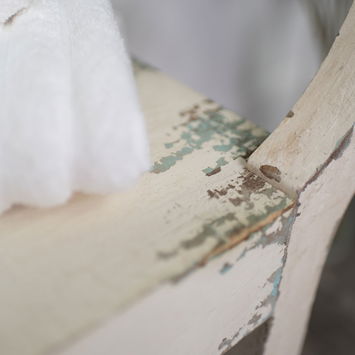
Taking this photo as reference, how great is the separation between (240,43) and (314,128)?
0.51 meters

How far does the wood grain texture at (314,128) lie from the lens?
29 centimetres

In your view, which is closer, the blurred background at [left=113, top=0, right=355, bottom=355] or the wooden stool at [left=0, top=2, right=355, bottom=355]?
the wooden stool at [left=0, top=2, right=355, bottom=355]

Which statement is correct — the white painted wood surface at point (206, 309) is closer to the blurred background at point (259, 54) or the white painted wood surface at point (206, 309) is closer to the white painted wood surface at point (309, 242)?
the white painted wood surface at point (309, 242)

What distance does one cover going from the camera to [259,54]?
81cm

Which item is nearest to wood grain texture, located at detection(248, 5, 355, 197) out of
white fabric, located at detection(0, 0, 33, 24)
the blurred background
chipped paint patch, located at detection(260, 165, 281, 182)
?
chipped paint patch, located at detection(260, 165, 281, 182)

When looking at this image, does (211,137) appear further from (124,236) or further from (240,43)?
(240,43)

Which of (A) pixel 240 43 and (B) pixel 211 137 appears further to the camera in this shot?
(A) pixel 240 43

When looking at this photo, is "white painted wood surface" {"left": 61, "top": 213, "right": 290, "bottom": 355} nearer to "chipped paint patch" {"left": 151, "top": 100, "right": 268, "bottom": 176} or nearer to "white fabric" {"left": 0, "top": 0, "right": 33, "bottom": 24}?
"chipped paint patch" {"left": 151, "top": 100, "right": 268, "bottom": 176}

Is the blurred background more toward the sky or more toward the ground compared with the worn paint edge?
more toward the ground

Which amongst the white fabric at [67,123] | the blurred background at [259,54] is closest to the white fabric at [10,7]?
the white fabric at [67,123]

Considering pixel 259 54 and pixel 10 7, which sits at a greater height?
pixel 10 7

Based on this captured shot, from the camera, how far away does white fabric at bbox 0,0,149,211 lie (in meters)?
0.23

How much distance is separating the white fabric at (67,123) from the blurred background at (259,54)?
34 cm

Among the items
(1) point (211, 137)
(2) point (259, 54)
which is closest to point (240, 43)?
(2) point (259, 54)
